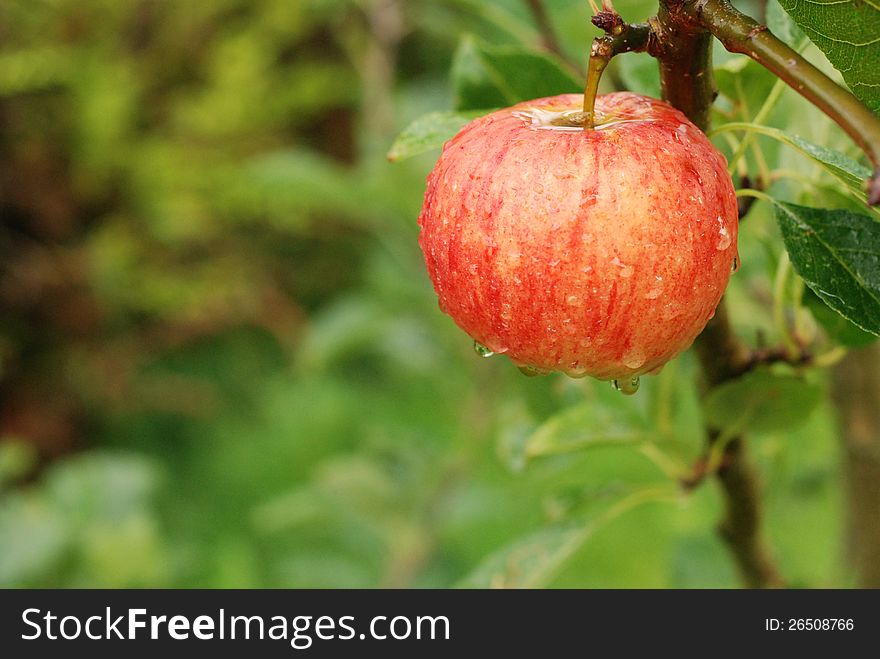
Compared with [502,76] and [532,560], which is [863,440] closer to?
[532,560]

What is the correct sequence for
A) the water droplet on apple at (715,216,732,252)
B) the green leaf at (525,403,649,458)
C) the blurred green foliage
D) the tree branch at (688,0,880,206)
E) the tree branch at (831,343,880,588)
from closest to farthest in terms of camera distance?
the tree branch at (688,0,880,206) → the water droplet on apple at (715,216,732,252) → the green leaf at (525,403,649,458) → the tree branch at (831,343,880,588) → the blurred green foliage

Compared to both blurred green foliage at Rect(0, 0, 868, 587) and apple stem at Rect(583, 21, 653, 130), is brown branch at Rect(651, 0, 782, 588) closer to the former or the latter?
apple stem at Rect(583, 21, 653, 130)

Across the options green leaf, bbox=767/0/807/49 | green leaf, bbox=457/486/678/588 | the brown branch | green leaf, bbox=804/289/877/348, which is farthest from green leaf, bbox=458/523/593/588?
green leaf, bbox=767/0/807/49

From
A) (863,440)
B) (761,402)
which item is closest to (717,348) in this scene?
(761,402)

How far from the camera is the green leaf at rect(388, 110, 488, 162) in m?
0.49

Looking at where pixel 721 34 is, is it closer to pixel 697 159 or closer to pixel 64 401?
pixel 697 159

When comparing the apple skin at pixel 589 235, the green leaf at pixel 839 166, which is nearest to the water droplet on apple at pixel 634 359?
the apple skin at pixel 589 235

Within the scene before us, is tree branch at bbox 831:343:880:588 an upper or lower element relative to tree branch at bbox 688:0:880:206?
upper

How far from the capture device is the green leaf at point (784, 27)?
50cm

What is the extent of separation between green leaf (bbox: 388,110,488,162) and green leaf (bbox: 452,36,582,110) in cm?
5

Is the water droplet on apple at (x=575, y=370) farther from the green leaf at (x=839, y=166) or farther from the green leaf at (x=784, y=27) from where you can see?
the green leaf at (x=784, y=27)

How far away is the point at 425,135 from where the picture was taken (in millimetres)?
498

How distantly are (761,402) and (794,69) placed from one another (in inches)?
10.7
